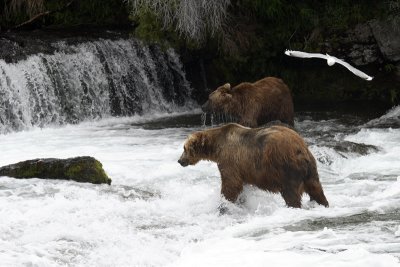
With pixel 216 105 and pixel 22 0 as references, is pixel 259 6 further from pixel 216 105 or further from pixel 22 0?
pixel 22 0

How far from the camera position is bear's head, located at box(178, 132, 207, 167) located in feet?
25.5

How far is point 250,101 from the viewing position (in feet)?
37.4

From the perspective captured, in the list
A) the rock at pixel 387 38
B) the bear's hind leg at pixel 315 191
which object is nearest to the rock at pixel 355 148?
the bear's hind leg at pixel 315 191

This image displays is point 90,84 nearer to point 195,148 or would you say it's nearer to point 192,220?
point 195,148

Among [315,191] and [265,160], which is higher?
[265,160]

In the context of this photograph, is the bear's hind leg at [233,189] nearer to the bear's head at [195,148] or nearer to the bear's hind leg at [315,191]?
the bear's head at [195,148]

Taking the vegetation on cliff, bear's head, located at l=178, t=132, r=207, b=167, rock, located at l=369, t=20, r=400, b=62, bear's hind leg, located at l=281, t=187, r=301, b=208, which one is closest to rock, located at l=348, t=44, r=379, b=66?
the vegetation on cliff

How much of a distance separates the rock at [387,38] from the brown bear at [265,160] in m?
7.91

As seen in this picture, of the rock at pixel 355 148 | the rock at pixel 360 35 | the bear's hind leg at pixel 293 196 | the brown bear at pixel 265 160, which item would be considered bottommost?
the rock at pixel 355 148

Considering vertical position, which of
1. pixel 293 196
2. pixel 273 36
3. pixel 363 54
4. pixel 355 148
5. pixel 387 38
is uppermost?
pixel 273 36

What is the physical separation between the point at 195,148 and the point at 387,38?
7.99 meters

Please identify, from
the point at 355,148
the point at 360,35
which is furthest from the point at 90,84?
the point at 355,148

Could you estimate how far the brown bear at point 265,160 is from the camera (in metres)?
6.94

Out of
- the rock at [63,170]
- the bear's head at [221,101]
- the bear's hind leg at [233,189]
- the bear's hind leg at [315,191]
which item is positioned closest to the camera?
the bear's hind leg at [315,191]
